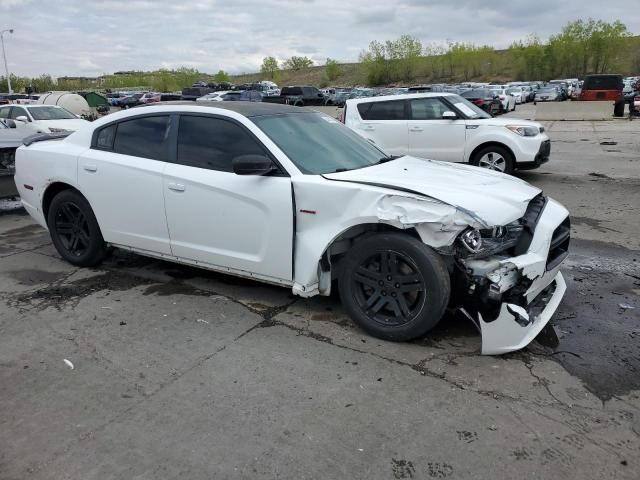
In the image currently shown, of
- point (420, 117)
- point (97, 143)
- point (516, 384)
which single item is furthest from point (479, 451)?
point (420, 117)

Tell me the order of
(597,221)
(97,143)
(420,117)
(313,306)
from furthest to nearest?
(420,117) < (597,221) < (97,143) < (313,306)

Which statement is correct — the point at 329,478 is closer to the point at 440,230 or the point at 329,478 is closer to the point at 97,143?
the point at 440,230

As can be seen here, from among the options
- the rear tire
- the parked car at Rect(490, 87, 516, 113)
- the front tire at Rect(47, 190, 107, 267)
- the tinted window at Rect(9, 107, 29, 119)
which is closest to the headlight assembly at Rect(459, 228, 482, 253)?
the front tire at Rect(47, 190, 107, 267)

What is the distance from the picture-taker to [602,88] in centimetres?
2681

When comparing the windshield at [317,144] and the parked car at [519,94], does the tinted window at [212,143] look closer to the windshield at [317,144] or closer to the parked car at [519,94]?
the windshield at [317,144]

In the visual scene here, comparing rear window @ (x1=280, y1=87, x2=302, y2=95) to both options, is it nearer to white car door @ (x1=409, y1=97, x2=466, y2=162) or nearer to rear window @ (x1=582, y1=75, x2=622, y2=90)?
rear window @ (x1=582, y1=75, x2=622, y2=90)

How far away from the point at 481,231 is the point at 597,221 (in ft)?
15.1

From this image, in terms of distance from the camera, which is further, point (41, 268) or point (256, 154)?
point (41, 268)

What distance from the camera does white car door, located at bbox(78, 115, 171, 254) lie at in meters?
4.66

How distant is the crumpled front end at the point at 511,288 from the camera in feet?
11.1

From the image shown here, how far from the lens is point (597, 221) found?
287 inches

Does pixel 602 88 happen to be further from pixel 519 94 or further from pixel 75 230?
pixel 75 230

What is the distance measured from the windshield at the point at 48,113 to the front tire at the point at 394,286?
15.0m

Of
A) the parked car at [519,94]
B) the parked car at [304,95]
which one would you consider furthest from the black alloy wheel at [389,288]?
the parked car at [519,94]
